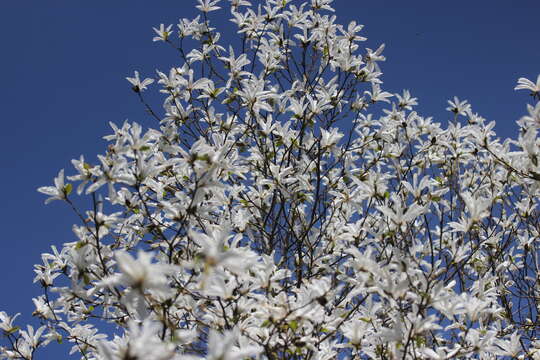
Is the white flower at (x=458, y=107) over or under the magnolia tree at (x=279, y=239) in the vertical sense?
over

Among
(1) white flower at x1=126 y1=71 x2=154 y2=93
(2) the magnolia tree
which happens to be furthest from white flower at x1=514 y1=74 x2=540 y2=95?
(1) white flower at x1=126 y1=71 x2=154 y2=93

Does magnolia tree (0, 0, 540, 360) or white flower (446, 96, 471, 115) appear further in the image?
white flower (446, 96, 471, 115)

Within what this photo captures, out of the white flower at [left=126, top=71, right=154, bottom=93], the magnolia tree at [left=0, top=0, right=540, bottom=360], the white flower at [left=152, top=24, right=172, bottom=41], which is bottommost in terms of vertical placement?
the magnolia tree at [left=0, top=0, right=540, bottom=360]

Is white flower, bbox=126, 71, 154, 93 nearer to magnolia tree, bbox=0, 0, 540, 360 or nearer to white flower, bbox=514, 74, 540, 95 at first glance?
magnolia tree, bbox=0, 0, 540, 360

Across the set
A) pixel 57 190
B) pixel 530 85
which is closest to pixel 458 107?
pixel 530 85

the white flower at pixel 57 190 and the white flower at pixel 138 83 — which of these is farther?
the white flower at pixel 138 83

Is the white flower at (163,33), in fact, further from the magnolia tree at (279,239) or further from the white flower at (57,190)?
the white flower at (57,190)

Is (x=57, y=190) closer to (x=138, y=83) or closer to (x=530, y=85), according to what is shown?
(x=138, y=83)

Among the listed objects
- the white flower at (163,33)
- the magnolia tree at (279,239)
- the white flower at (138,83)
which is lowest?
the magnolia tree at (279,239)

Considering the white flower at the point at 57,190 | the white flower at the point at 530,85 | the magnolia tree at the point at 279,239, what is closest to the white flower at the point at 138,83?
the magnolia tree at the point at 279,239

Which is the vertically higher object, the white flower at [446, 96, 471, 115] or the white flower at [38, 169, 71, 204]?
the white flower at [446, 96, 471, 115]

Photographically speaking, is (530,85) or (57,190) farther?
(530,85)

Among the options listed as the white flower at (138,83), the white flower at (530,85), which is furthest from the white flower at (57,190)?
the white flower at (530,85)

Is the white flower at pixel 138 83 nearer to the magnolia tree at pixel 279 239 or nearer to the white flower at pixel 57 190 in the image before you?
the magnolia tree at pixel 279 239
